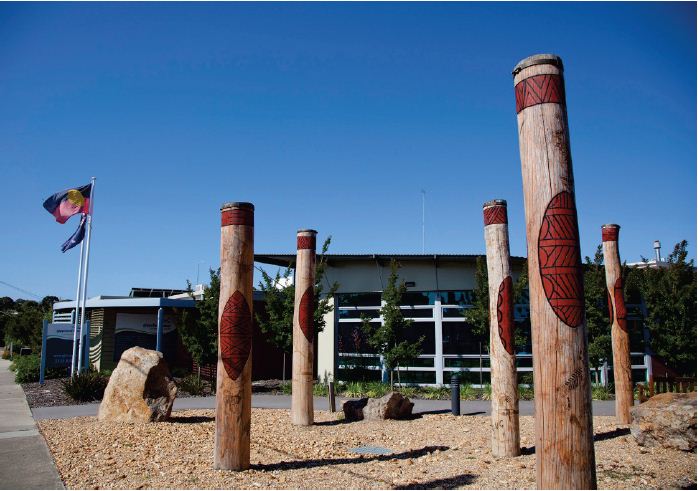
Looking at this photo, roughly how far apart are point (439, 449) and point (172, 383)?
5425 millimetres

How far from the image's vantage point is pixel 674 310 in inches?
652

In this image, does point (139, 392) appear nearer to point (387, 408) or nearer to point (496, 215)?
point (387, 408)

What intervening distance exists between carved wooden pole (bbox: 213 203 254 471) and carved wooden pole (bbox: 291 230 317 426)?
3716mm

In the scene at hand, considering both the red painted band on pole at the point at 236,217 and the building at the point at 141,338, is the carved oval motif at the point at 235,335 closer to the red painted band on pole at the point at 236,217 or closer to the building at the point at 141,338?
the red painted band on pole at the point at 236,217

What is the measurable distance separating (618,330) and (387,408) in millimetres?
4605

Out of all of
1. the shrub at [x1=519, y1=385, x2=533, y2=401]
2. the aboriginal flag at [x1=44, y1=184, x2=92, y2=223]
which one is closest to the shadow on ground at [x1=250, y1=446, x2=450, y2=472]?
the shrub at [x1=519, y1=385, x2=533, y2=401]

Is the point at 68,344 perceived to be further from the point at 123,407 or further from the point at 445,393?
the point at 445,393

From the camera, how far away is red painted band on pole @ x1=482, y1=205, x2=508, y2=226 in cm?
816

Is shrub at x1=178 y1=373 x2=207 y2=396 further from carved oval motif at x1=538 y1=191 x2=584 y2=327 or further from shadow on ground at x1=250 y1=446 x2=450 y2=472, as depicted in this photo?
carved oval motif at x1=538 y1=191 x2=584 y2=327

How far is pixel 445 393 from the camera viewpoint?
16.9m

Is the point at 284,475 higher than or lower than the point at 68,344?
lower

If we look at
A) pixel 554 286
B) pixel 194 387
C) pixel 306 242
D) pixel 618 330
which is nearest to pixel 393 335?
pixel 194 387

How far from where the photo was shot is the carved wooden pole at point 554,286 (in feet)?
11.7

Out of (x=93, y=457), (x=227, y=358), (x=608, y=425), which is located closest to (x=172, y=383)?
(x=93, y=457)
